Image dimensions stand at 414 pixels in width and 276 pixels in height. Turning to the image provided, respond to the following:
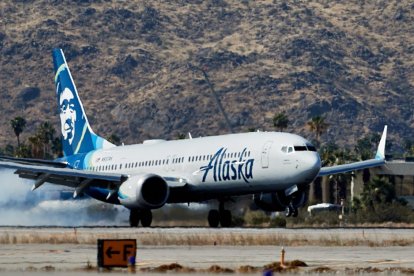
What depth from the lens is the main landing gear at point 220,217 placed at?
3046 inches

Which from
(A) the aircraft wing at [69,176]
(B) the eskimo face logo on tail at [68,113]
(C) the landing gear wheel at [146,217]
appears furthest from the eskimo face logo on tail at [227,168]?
(B) the eskimo face logo on tail at [68,113]

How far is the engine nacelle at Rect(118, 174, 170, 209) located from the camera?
248 feet

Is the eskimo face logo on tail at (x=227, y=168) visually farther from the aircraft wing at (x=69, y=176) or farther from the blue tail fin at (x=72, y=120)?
the blue tail fin at (x=72, y=120)

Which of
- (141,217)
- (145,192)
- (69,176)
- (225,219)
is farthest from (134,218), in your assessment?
(225,219)

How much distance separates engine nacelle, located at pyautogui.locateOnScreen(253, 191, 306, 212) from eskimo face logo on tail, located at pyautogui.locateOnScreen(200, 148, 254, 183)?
236cm

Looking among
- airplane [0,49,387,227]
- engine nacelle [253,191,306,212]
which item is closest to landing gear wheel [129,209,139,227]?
airplane [0,49,387,227]

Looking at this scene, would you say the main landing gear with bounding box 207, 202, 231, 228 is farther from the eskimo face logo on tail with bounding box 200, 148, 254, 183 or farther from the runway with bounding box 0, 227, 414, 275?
the runway with bounding box 0, 227, 414, 275

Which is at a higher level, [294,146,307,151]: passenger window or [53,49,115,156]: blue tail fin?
[53,49,115,156]: blue tail fin

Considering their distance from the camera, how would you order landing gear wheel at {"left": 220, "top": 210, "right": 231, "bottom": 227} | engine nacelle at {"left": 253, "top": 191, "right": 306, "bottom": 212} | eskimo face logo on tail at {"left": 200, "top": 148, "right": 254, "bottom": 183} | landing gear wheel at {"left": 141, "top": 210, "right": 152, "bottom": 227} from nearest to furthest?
eskimo face logo on tail at {"left": 200, "top": 148, "right": 254, "bottom": 183}, engine nacelle at {"left": 253, "top": 191, "right": 306, "bottom": 212}, landing gear wheel at {"left": 220, "top": 210, "right": 231, "bottom": 227}, landing gear wheel at {"left": 141, "top": 210, "right": 152, "bottom": 227}

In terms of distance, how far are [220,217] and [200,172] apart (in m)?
2.88

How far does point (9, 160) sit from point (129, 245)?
3714 cm

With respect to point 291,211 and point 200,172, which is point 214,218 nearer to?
point 200,172

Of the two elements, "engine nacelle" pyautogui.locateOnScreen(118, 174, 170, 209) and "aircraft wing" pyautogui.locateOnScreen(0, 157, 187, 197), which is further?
"aircraft wing" pyautogui.locateOnScreen(0, 157, 187, 197)

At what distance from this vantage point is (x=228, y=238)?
204 ft
